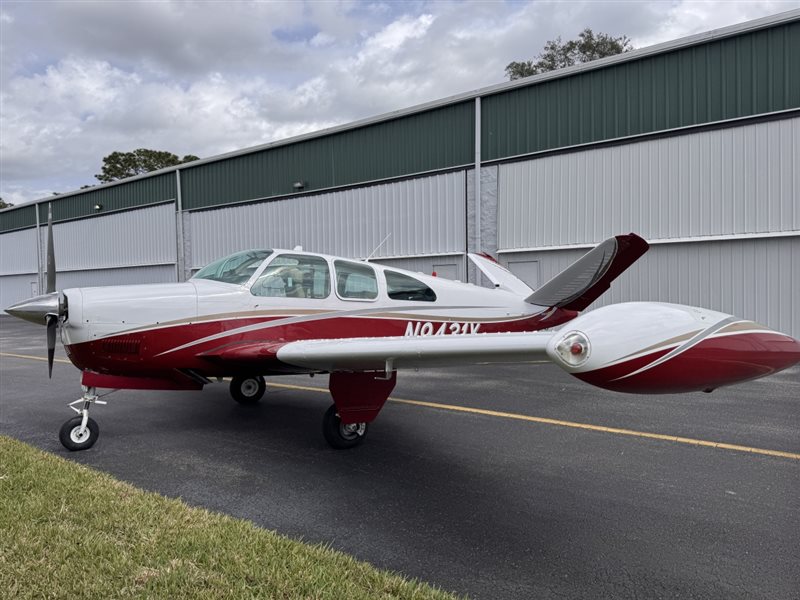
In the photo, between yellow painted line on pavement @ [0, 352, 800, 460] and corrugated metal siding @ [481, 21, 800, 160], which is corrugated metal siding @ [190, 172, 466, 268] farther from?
yellow painted line on pavement @ [0, 352, 800, 460]

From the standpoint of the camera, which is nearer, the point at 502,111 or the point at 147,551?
the point at 147,551

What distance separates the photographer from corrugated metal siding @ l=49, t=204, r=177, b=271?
2436cm

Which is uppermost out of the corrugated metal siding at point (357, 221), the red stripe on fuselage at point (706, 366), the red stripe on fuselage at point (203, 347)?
the corrugated metal siding at point (357, 221)

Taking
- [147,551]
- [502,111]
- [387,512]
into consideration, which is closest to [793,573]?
[387,512]

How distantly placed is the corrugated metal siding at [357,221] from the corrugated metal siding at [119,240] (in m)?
2.86

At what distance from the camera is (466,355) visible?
10.2ft

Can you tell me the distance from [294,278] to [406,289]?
1317 millimetres

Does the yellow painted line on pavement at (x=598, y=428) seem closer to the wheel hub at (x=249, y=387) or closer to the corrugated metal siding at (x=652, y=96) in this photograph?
the wheel hub at (x=249, y=387)

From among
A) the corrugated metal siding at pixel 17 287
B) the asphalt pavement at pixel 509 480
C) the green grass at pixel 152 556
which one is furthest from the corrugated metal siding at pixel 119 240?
the green grass at pixel 152 556

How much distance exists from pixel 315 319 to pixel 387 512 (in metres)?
2.34

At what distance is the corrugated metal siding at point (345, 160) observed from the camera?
15.5m

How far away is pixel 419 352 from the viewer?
3367 millimetres

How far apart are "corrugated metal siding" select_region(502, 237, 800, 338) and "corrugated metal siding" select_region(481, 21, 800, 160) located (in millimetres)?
2804

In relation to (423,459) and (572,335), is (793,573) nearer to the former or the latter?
(572,335)
